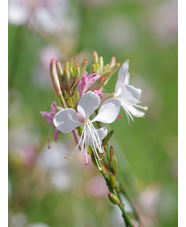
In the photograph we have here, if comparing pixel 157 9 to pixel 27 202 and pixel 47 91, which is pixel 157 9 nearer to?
pixel 47 91

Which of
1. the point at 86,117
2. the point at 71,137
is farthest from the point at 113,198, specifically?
the point at 71,137

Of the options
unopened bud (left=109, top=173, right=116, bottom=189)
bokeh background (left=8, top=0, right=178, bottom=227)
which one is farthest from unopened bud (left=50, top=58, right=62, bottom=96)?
bokeh background (left=8, top=0, right=178, bottom=227)

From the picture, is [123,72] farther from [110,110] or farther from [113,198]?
[113,198]

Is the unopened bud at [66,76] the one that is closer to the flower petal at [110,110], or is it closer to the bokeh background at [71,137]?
the flower petal at [110,110]

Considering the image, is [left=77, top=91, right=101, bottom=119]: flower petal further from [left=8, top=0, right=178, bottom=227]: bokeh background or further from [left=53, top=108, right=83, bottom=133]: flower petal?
[left=8, top=0, right=178, bottom=227]: bokeh background

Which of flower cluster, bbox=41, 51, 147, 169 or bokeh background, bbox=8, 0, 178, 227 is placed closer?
flower cluster, bbox=41, 51, 147, 169

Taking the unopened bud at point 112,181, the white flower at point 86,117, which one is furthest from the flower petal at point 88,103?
the unopened bud at point 112,181

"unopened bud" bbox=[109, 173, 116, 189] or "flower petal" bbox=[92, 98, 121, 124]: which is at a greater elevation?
"flower petal" bbox=[92, 98, 121, 124]
